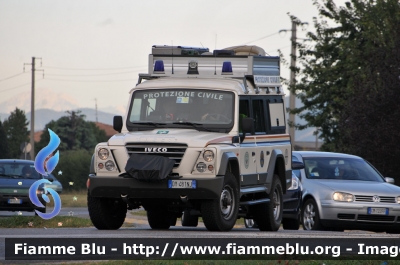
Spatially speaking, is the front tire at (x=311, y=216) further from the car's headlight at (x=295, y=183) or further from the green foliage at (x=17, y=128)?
→ the green foliage at (x=17, y=128)

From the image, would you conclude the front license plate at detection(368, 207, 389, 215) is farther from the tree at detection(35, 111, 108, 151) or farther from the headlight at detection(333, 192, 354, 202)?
the tree at detection(35, 111, 108, 151)

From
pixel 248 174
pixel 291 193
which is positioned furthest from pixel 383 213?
pixel 248 174

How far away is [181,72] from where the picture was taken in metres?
16.5

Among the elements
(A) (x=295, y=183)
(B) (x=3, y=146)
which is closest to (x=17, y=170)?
(A) (x=295, y=183)

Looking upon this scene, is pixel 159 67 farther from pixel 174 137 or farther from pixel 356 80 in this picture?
pixel 356 80

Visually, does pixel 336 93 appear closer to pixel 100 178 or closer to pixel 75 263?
pixel 100 178

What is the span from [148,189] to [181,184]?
49 cm

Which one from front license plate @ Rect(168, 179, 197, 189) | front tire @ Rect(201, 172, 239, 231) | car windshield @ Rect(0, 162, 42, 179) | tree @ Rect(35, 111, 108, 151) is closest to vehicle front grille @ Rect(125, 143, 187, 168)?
front license plate @ Rect(168, 179, 197, 189)

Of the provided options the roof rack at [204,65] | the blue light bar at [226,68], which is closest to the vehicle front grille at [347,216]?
the roof rack at [204,65]

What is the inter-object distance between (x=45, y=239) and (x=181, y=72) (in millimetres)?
5257

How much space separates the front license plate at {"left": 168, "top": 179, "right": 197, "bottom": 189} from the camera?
14023 mm

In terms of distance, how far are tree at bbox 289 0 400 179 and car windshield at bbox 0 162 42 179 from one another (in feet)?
33.2

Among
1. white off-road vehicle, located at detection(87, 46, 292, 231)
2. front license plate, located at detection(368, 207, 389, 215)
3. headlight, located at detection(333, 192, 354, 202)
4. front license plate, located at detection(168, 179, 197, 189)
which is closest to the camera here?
front license plate, located at detection(168, 179, 197, 189)

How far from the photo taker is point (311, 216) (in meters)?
18.9
